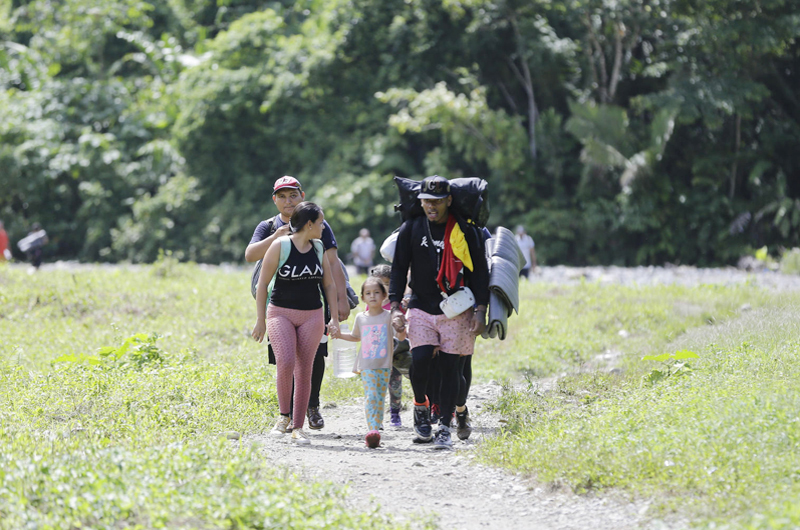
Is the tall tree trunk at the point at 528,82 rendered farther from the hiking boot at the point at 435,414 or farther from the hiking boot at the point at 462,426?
the hiking boot at the point at 462,426

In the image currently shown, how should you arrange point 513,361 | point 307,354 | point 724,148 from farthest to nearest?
point 724,148, point 513,361, point 307,354

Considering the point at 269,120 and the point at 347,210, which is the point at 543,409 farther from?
the point at 269,120

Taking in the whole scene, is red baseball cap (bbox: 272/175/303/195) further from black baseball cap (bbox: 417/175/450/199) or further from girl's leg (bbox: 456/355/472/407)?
girl's leg (bbox: 456/355/472/407)

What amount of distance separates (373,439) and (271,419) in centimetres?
122

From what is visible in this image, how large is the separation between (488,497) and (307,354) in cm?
197

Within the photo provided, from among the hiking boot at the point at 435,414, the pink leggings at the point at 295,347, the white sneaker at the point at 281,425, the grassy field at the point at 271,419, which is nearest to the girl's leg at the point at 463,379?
the hiking boot at the point at 435,414

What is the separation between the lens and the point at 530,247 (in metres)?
18.2

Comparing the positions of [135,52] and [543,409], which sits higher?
[135,52]

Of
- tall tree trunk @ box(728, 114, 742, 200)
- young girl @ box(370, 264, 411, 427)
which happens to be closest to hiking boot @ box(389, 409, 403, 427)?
young girl @ box(370, 264, 411, 427)

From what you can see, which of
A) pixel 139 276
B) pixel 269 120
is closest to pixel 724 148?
pixel 269 120

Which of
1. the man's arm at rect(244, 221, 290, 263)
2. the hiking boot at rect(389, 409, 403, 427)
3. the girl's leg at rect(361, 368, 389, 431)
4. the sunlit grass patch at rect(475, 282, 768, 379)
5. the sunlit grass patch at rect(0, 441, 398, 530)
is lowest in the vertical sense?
the sunlit grass patch at rect(475, 282, 768, 379)

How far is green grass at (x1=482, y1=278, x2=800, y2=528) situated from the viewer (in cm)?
455

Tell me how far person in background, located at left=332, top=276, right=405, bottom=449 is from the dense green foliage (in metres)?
18.6

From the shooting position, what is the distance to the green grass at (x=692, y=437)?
4.55 m
